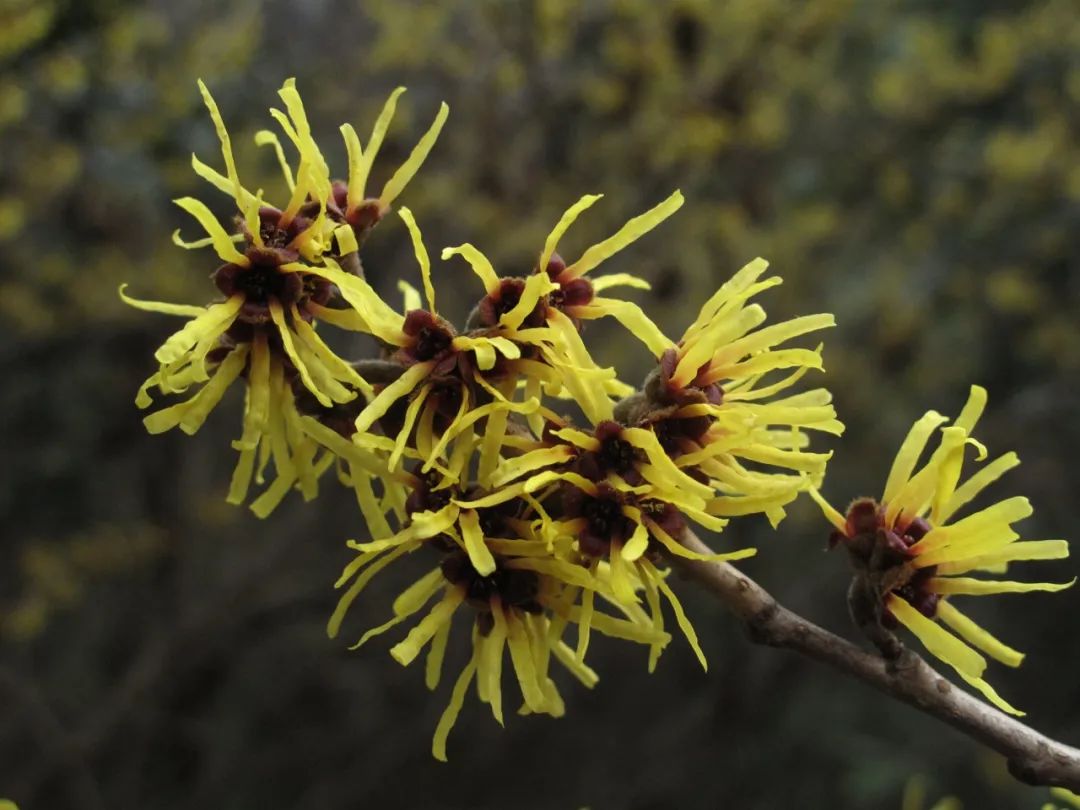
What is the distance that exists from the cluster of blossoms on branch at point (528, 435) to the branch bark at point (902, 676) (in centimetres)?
4

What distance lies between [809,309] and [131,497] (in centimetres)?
254

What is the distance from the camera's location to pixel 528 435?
108 cm

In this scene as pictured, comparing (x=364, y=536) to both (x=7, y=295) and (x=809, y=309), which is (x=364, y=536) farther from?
(x=809, y=309)

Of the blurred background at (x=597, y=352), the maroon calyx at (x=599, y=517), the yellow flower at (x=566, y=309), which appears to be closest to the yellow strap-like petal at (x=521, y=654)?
the maroon calyx at (x=599, y=517)

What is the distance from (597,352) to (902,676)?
297cm

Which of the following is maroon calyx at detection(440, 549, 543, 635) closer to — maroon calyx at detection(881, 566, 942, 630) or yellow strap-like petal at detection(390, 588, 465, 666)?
yellow strap-like petal at detection(390, 588, 465, 666)

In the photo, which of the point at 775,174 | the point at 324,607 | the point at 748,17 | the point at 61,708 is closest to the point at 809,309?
the point at 775,174

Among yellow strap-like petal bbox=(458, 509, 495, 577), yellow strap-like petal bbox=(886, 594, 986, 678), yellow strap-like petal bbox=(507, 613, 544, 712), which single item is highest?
yellow strap-like petal bbox=(458, 509, 495, 577)

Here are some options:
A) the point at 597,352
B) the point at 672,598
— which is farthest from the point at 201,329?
the point at 597,352

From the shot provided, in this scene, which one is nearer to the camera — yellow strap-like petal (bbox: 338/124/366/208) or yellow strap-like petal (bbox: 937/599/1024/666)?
yellow strap-like petal (bbox: 937/599/1024/666)

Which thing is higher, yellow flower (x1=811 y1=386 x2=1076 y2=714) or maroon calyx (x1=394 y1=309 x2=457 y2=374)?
maroon calyx (x1=394 y1=309 x2=457 y2=374)

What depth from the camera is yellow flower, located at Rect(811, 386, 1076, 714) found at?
1040 mm

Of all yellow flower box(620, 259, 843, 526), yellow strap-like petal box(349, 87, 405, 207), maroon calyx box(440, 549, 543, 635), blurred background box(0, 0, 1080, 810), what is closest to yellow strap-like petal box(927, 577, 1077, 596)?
yellow flower box(620, 259, 843, 526)

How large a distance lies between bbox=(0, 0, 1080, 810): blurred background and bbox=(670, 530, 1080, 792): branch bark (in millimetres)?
2561
